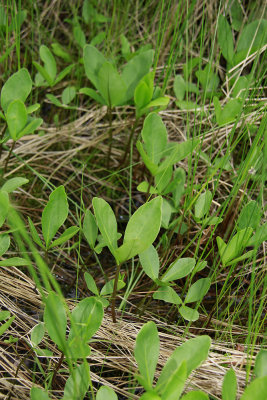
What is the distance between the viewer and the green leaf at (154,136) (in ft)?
4.63

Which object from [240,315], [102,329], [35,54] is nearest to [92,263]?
[102,329]

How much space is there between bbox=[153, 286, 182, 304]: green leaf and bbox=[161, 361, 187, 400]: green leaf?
0.36 m

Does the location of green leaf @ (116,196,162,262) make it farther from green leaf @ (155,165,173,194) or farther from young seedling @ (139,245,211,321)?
green leaf @ (155,165,173,194)

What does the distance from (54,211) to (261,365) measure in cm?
60

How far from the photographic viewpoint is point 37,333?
1.12m

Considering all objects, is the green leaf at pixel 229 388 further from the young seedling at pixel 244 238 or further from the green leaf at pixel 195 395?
the young seedling at pixel 244 238

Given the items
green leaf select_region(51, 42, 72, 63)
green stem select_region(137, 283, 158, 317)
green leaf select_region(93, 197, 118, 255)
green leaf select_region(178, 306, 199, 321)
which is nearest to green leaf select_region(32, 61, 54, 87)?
green leaf select_region(51, 42, 72, 63)

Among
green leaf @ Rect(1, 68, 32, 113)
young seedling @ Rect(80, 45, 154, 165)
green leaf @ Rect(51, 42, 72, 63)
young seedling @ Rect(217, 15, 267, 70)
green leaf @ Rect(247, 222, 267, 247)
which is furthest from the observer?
green leaf @ Rect(51, 42, 72, 63)

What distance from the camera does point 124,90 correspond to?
1582mm

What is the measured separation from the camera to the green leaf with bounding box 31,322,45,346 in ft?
3.64

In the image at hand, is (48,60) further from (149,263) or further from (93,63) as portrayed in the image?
(149,263)

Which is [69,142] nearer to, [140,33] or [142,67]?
[142,67]

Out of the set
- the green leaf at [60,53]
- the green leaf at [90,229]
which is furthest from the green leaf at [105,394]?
the green leaf at [60,53]

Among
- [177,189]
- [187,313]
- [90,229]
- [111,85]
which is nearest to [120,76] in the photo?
[111,85]
